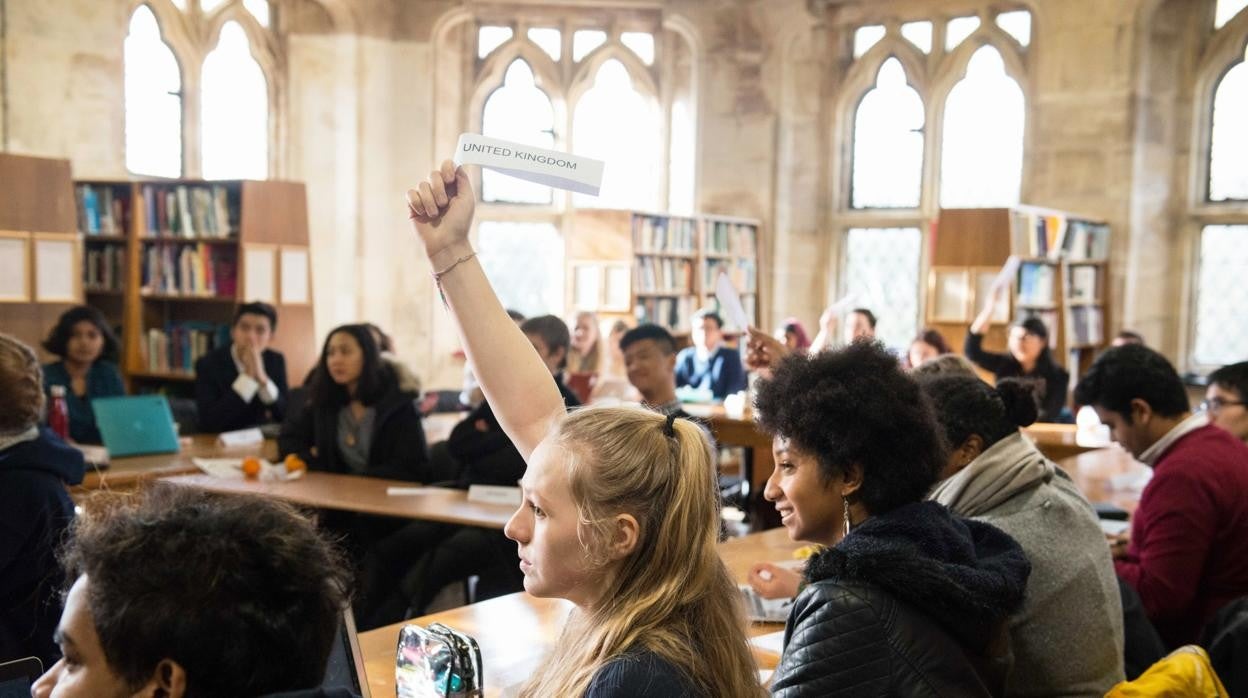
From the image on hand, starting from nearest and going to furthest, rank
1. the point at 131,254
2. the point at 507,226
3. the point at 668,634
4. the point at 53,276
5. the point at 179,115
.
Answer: the point at 668,634 → the point at 53,276 → the point at 131,254 → the point at 179,115 → the point at 507,226

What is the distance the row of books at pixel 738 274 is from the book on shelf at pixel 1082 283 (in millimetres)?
2764

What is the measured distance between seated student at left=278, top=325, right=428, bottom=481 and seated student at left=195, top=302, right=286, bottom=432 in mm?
1354

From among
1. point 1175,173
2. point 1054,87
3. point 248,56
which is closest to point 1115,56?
point 1054,87

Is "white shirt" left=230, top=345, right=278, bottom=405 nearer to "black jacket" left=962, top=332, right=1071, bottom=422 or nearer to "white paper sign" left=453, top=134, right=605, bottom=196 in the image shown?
"black jacket" left=962, top=332, right=1071, bottom=422

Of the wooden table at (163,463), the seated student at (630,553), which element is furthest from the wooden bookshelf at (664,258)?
the seated student at (630,553)

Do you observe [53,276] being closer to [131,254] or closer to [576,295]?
[131,254]

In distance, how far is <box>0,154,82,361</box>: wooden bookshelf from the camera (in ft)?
21.5

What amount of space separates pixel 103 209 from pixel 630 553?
287 inches

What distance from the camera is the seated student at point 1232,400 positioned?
382 centimetres

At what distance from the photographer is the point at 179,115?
A: 927 centimetres

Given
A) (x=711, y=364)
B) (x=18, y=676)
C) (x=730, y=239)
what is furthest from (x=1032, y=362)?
(x=18, y=676)

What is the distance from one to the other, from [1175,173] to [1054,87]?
120 centimetres

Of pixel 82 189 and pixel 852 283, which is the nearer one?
pixel 82 189

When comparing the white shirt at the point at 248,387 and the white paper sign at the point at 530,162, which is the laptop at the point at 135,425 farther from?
the white paper sign at the point at 530,162
